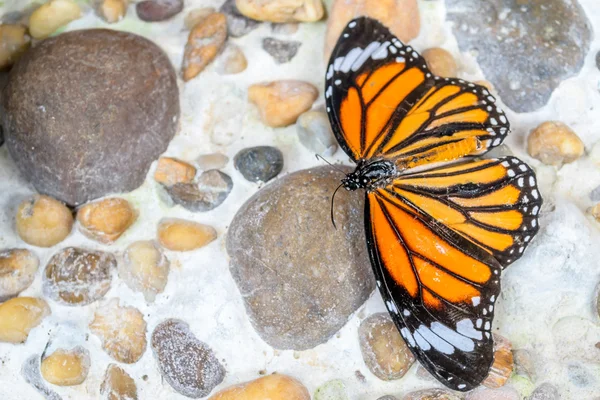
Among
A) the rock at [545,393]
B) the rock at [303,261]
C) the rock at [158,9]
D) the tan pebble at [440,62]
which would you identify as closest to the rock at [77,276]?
the rock at [303,261]

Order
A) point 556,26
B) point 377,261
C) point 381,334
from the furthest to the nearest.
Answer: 1. point 556,26
2. point 381,334
3. point 377,261

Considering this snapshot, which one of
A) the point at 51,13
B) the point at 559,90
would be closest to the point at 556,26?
the point at 559,90

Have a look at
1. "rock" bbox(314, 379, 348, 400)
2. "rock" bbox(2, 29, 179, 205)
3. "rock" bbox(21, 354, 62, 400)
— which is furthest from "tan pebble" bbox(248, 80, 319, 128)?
"rock" bbox(21, 354, 62, 400)

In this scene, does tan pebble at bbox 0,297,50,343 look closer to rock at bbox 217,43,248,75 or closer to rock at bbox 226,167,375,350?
rock at bbox 226,167,375,350

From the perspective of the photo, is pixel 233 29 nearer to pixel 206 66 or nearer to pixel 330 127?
pixel 206 66

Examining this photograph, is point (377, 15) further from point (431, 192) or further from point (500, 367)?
point (500, 367)

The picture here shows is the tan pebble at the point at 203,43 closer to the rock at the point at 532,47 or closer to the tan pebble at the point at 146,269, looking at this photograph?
the tan pebble at the point at 146,269

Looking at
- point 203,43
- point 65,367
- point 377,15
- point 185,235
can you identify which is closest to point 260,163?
point 185,235
